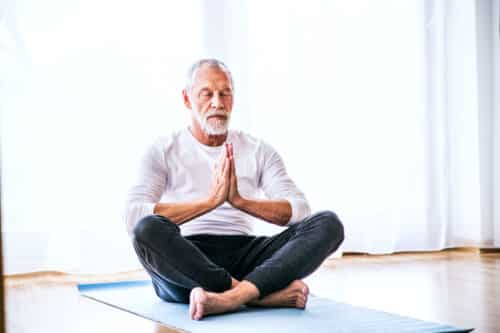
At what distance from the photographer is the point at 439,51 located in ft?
14.1

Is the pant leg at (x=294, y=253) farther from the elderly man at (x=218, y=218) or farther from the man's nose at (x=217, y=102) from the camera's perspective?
the man's nose at (x=217, y=102)

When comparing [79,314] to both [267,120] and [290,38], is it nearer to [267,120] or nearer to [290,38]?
[267,120]

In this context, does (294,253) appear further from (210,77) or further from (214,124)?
(210,77)

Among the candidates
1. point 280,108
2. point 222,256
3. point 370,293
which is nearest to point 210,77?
point 222,256

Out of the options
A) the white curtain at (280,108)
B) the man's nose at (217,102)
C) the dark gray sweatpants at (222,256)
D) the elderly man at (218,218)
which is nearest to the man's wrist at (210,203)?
the elderly man at (218,218)

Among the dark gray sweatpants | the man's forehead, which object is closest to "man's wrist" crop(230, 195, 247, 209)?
the dark gray sweatpants

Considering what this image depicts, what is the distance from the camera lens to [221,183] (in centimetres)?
220

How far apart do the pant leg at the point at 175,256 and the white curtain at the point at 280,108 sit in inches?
48.3

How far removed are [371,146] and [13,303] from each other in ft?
7.27

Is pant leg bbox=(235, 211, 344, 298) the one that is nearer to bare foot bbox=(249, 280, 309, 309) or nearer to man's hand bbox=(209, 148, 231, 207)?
bare foot bbox=(249, 280, 309, 309)

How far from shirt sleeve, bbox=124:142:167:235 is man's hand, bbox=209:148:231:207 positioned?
0.62 ft

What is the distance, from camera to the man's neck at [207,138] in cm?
245

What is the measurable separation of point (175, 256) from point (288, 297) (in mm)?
339

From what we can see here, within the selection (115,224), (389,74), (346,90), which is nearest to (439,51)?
(389,74)
